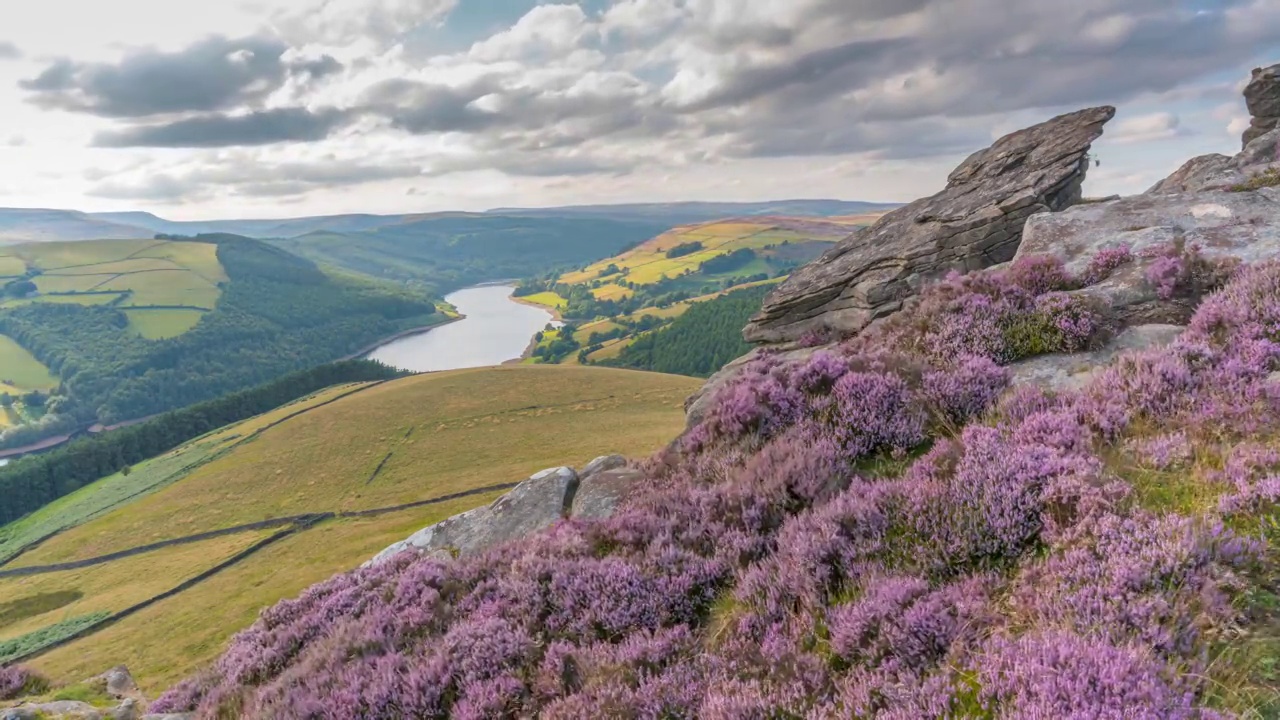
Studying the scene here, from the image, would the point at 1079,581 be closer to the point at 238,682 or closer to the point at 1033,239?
the point at 238,682

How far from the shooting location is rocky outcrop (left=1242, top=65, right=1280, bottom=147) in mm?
28969

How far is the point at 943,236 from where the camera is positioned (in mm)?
17750

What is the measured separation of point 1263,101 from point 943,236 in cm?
2666

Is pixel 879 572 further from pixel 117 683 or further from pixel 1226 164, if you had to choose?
pixel 1226 164

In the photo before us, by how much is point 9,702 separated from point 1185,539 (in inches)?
780

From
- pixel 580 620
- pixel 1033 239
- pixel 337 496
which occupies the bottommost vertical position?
pixel 337 496

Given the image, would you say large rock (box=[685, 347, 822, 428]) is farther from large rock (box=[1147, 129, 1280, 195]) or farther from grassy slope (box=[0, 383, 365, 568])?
grassy slope (box=[0, 383, 365, 568])

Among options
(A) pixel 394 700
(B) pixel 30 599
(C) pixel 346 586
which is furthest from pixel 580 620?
(B) pixel 30 599

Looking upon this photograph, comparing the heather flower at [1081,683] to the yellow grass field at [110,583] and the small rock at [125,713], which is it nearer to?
the small rock at [125,713]

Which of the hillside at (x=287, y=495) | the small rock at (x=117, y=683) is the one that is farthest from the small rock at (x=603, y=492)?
the hillside at (x=287, y=495)

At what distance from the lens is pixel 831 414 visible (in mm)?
8773

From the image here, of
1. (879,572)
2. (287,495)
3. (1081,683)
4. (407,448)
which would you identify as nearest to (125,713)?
(879,572)

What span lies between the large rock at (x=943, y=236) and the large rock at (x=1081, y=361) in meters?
6.95

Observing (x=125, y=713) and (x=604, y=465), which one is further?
(x=604, y=465)
